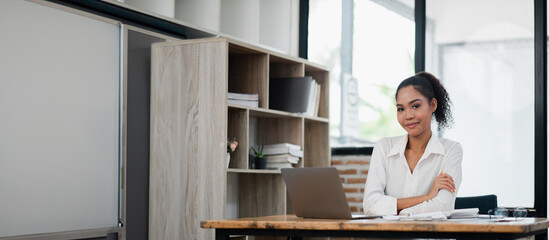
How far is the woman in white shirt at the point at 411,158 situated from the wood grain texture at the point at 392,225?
57 cm

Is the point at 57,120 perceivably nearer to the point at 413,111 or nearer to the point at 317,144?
the point at 413,111

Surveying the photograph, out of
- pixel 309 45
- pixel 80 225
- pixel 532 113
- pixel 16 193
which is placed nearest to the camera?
pixel 16 193

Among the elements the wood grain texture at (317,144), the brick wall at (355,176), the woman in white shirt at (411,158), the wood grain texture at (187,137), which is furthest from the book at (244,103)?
the woman in white shirt at (411,158)

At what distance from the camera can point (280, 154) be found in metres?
4.89

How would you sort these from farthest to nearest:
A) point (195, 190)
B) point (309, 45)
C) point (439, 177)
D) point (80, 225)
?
point (309, 45) < point (195, 190) < point (80, 225) < point (439, 177)

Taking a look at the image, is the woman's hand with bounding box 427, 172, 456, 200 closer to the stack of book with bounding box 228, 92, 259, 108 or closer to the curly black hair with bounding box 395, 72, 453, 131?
the curly black hair with bounding box 395, 72, 453, 131

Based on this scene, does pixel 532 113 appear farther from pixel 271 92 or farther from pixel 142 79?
pixel 142 79

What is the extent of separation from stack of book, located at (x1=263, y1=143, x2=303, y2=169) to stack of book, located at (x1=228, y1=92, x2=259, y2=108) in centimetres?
45

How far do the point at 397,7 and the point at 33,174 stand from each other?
316 centimetres

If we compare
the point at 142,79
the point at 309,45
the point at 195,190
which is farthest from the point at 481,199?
the point at 309,45

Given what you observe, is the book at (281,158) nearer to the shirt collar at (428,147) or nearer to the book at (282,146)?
the book at (282,146)

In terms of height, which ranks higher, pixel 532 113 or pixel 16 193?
pixel 532 113

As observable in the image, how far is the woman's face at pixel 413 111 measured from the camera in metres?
3.13

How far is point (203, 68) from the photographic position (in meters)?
4.26
